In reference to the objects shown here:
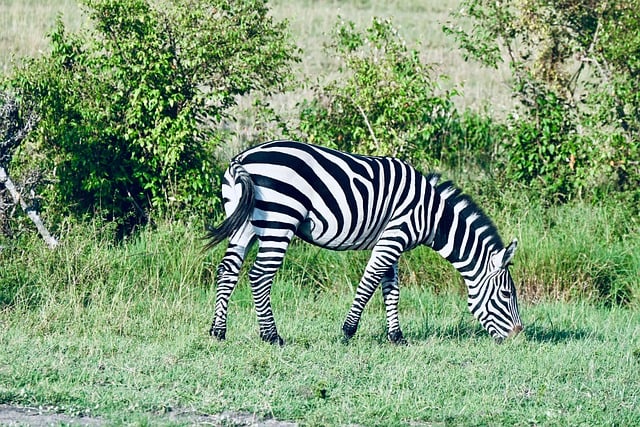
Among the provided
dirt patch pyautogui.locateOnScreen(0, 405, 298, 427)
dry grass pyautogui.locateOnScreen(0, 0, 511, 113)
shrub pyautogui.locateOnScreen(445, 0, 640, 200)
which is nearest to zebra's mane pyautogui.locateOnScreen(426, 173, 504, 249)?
dirt patch pyautogui.locateOnScreen(0, 405, 298, 427)

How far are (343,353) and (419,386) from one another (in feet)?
3.64

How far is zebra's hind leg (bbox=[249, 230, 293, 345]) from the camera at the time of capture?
789cm

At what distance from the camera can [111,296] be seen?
30.5 feet

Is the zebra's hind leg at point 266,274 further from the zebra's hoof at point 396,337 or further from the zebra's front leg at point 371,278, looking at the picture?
the zebra's hoof at point 396,337

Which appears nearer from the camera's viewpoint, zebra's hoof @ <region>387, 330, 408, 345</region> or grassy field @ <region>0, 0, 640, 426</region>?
grassy field @ <region>0, 0, 640, 426</region>

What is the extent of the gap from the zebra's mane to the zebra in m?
0.01

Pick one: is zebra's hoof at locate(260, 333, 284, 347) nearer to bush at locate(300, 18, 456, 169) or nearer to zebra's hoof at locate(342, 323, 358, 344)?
zebra's hoof at locate(342, 323, 358, 344)

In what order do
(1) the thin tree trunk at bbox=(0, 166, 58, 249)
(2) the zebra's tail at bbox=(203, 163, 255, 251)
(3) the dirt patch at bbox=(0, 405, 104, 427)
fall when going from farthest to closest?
(1) the thin tree trunk at bbox=(0, 166, 58, 249), (2) the zebra's tail at bbox=(203, 163, 255, 251), (3) the dirt patch at bbox=(0, 405, 104, 427)

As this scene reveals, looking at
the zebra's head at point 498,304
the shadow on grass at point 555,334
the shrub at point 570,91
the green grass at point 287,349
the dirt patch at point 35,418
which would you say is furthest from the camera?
the shrub at point 570,91

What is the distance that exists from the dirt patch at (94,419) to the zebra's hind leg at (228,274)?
77.9 inches

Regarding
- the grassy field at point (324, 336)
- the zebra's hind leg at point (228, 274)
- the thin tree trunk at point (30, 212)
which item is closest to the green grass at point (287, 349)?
the grassy field at point (324, 336)

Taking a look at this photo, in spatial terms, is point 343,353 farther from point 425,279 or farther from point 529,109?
point 529,109

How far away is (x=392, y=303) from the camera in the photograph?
330 inches

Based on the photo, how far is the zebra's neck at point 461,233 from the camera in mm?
8328
